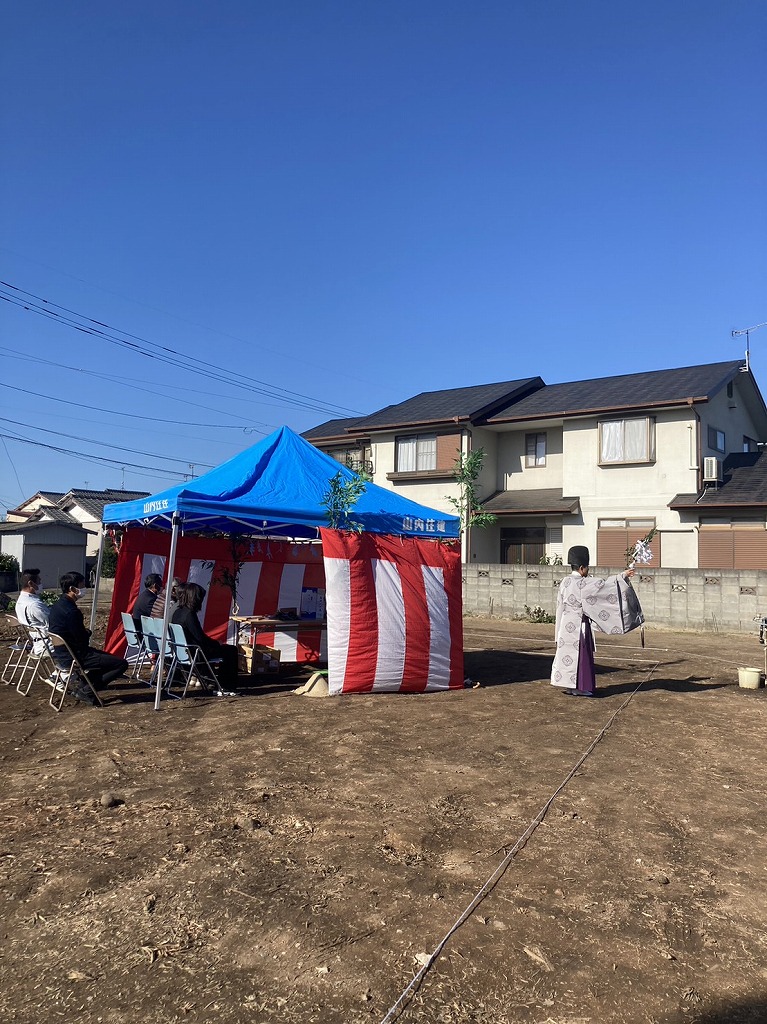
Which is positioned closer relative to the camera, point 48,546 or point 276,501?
point 276,501

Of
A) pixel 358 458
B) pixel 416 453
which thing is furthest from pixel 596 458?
pixel 358 458

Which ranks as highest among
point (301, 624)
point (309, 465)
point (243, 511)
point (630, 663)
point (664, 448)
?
point (664, 448)

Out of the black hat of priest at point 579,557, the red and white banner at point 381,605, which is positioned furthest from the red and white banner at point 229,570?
the black hat of priest at point 579,557

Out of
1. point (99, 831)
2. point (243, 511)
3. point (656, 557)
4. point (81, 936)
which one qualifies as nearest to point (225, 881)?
point (81, 936)

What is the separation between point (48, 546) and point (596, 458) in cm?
2445

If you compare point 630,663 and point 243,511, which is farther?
point 630,663

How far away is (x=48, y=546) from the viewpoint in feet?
108

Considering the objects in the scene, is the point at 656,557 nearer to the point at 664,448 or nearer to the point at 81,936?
the point at 664,448

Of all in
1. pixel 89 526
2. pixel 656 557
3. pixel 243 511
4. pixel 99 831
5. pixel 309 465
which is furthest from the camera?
pixel 89 526

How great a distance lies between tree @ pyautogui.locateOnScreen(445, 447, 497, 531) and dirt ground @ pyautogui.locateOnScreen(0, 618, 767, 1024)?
1643cm

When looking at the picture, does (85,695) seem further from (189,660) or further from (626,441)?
(626,441)

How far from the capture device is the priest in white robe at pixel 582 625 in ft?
27.8

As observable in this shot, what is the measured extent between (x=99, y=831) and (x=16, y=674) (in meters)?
6.35

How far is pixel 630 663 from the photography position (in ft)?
38.3
